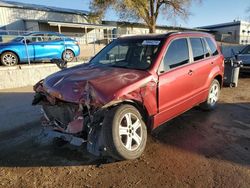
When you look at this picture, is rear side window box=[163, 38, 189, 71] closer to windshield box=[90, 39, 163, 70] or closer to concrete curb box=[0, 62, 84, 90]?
windshield box=[90, 39, 163, 70]

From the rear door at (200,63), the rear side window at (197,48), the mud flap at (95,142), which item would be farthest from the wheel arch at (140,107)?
the rear side window at (197,48)

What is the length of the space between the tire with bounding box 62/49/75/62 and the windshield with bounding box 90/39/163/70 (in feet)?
24.0

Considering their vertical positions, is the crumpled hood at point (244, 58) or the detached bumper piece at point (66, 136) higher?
the crumpled hood at point (244, 58)

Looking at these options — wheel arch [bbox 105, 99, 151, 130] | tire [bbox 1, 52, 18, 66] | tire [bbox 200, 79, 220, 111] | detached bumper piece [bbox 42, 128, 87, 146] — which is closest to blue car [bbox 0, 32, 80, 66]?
tire [bbox 1, 52, 18, 66]

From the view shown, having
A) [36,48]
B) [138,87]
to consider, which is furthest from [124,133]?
[36,48]

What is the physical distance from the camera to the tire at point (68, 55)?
38.3 feet

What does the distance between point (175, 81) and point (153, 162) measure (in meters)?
1.48

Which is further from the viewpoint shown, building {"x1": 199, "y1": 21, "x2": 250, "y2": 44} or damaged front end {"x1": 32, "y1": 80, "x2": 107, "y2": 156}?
building {"x1": 199, "y1": 21, "x2": 250, "y2": 44}

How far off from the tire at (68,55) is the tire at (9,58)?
242cm

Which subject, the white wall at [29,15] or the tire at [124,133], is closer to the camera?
the tire at [124,133]

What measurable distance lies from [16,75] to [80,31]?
20.6 m

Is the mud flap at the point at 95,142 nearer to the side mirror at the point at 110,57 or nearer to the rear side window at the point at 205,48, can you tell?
the side mirror at the point at 110,57

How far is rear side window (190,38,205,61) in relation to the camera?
4.74 m

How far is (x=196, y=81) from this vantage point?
4668 mm
